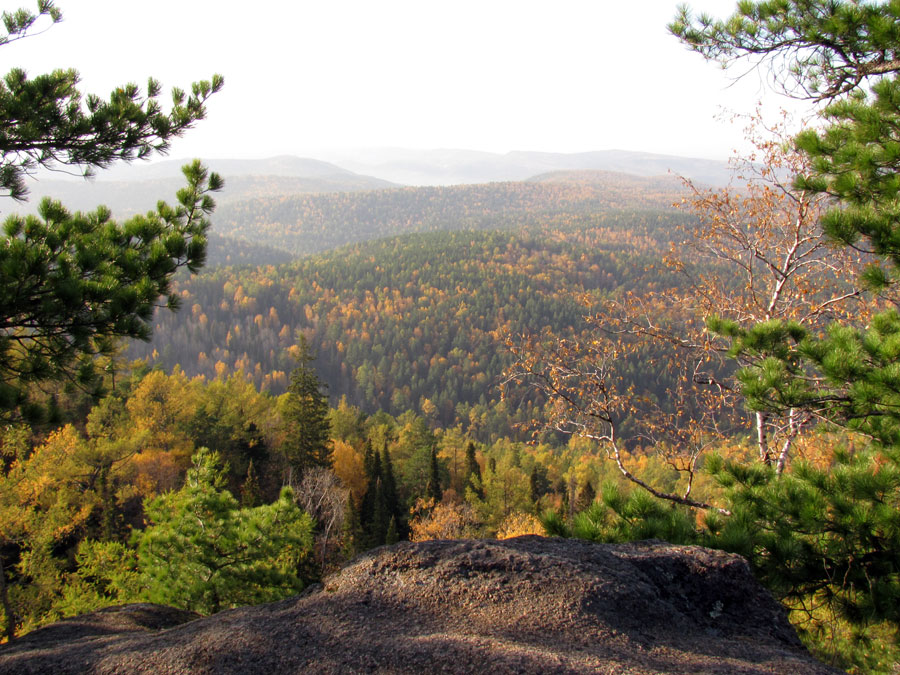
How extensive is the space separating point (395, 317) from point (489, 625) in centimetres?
13225

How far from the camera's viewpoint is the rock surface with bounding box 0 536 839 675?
3.45 metres

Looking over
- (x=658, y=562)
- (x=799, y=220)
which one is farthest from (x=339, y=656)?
(x=799, y=220)

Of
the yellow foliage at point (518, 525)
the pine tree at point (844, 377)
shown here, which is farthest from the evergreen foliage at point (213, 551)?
the yellow foliage at point (518, 525)

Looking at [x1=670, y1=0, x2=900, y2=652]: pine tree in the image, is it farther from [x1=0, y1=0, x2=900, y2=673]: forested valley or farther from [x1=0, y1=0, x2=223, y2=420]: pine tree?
[x1=0, y1=0, x2=223, y2=420]: pine tree

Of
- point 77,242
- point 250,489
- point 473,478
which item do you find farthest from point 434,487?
point 77,242

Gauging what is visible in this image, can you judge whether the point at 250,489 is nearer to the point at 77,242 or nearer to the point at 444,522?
the point at 444,522

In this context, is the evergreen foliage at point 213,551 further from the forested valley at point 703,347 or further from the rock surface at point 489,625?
the rock surface at point 489,625

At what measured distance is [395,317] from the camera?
135 m

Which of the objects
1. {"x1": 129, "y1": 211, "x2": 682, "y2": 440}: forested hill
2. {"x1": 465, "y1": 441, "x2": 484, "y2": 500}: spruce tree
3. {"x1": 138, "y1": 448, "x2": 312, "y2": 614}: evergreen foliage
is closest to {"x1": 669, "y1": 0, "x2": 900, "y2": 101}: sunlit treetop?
{"x1": 138, "y1": 448, "x2": 312, "y2": 614}: evergreen foliage

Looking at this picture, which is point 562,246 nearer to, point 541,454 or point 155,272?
point 541,454

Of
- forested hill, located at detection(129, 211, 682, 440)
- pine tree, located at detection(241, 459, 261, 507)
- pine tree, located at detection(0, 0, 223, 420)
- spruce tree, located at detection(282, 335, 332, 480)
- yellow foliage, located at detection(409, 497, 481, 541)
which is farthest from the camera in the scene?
forested hill, located at detection(129, 211, 682, 440)

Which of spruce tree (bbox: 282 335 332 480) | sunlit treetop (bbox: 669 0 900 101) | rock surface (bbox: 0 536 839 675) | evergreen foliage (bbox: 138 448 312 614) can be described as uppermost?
sunlit treetop (bbox: 669 0 900 101)

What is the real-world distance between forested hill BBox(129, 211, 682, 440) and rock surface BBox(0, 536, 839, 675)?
95637mm

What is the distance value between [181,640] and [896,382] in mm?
6132
